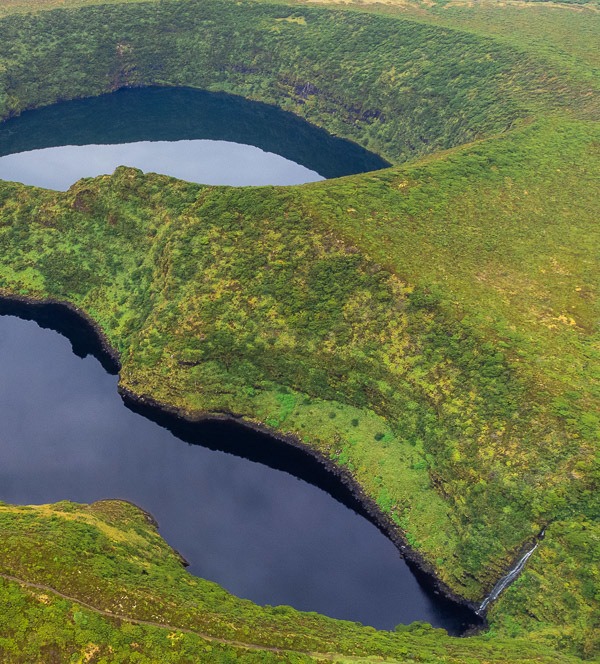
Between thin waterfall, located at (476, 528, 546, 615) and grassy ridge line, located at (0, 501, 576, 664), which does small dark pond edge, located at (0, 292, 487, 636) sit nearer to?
thin waterfall, located at (476, 528, 546, 615)

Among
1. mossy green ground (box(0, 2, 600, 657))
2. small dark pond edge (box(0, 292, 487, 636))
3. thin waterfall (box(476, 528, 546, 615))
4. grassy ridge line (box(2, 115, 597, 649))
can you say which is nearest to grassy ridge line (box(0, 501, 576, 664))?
thin waterfall (box(476, 528, 546, 615))

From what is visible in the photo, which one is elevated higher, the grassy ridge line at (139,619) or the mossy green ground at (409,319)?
the mossy green ground at (409,319)

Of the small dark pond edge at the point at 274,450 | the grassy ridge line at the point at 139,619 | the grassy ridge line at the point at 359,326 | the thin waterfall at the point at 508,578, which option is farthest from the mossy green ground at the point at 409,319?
the grassy ridge line at the point at 139,619

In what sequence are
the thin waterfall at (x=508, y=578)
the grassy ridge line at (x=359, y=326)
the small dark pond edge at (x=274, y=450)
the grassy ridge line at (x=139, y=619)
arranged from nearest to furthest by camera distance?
the grassy ridge line at (x=139, y=619)
the thin waterfall at (x=508, y=578)
the small dark pond edge at (x=274, y=450)
the grassy ridge line at (x=359, y=326)

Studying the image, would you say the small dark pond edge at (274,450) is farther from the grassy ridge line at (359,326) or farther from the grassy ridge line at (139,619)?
the grassy ridge line at (139,619)

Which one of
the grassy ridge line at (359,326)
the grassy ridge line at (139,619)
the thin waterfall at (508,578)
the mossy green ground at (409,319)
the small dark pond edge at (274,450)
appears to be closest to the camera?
the grassy ridge line at (139,619)

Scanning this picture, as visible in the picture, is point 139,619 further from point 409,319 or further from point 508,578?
point 409,319
